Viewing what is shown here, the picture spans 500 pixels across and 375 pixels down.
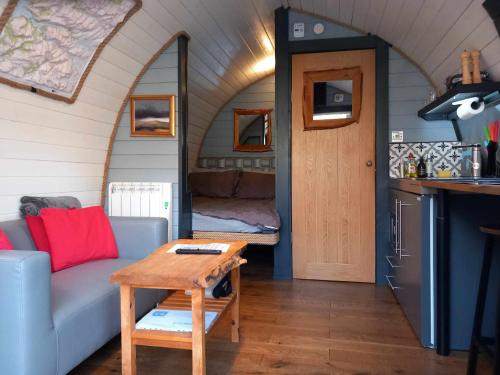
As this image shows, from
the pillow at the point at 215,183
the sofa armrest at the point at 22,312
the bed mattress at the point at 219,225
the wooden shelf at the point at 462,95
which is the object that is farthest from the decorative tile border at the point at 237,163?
the sofa armrest at the point at 22,312

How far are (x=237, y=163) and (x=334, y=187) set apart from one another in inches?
71.7

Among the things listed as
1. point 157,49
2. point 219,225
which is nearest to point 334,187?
point 219,225

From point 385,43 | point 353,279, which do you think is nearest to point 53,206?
point 353,279

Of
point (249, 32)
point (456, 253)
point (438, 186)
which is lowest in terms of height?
point (456, 253)

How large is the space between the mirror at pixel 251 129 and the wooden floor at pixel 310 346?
96.8 inches

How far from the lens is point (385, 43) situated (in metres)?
3.37

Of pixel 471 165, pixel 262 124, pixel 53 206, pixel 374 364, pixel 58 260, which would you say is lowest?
pixel 374 364

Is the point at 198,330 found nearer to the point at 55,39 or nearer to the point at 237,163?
the point at 55,39

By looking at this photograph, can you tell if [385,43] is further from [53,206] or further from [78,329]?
[78,329]

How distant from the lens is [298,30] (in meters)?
3.54

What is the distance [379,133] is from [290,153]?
2.71 ft

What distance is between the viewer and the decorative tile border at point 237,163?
4.92 meters

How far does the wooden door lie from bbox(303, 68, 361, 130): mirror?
5 cm

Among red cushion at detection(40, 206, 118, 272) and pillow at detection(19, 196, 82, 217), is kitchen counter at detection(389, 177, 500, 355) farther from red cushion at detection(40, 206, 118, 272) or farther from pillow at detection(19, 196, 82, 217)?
pillow at detection(19, 196, 82, 217)
